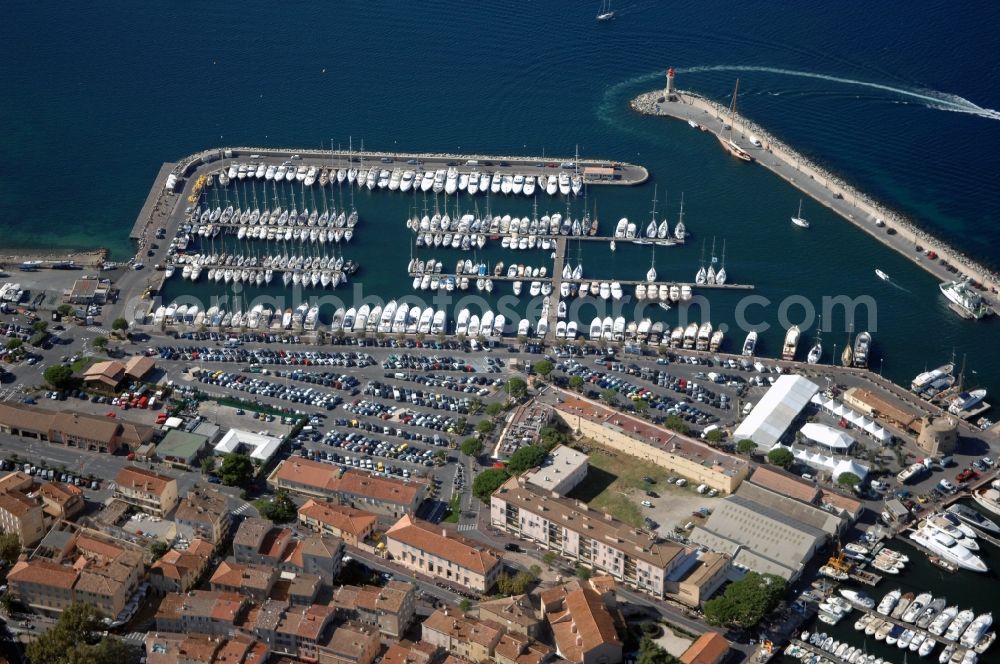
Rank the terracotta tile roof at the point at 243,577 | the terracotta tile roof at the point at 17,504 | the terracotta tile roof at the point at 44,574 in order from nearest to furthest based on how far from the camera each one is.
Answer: the terracotta tile roof at the point at 44,574
the terracotta tile roof at the point at 243,577
the terracotta tile roof at the point at 17,504

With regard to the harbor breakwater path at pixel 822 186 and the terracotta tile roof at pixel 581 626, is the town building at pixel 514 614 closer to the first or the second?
the terracotta tile roof at pixel 581 626

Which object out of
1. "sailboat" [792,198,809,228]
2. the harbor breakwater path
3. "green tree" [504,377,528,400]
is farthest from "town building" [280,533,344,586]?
"sailboat" [792,198,809,228]

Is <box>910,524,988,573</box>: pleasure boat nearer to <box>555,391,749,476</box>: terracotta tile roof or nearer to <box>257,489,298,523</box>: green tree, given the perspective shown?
<box>555,391,749,476</box>: terracotta tile roof

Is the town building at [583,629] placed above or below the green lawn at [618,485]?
below

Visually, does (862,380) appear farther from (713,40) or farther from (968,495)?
(713,40)

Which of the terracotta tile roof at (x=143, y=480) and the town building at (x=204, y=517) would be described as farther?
the terracotta tile roof at (x=143, y=480)

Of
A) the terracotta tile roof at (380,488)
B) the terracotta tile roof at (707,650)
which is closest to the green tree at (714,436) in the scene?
the terracotta tile roof at (707,650)

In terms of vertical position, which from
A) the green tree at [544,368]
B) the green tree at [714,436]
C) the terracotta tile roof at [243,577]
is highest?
the green tree at [544,368]
